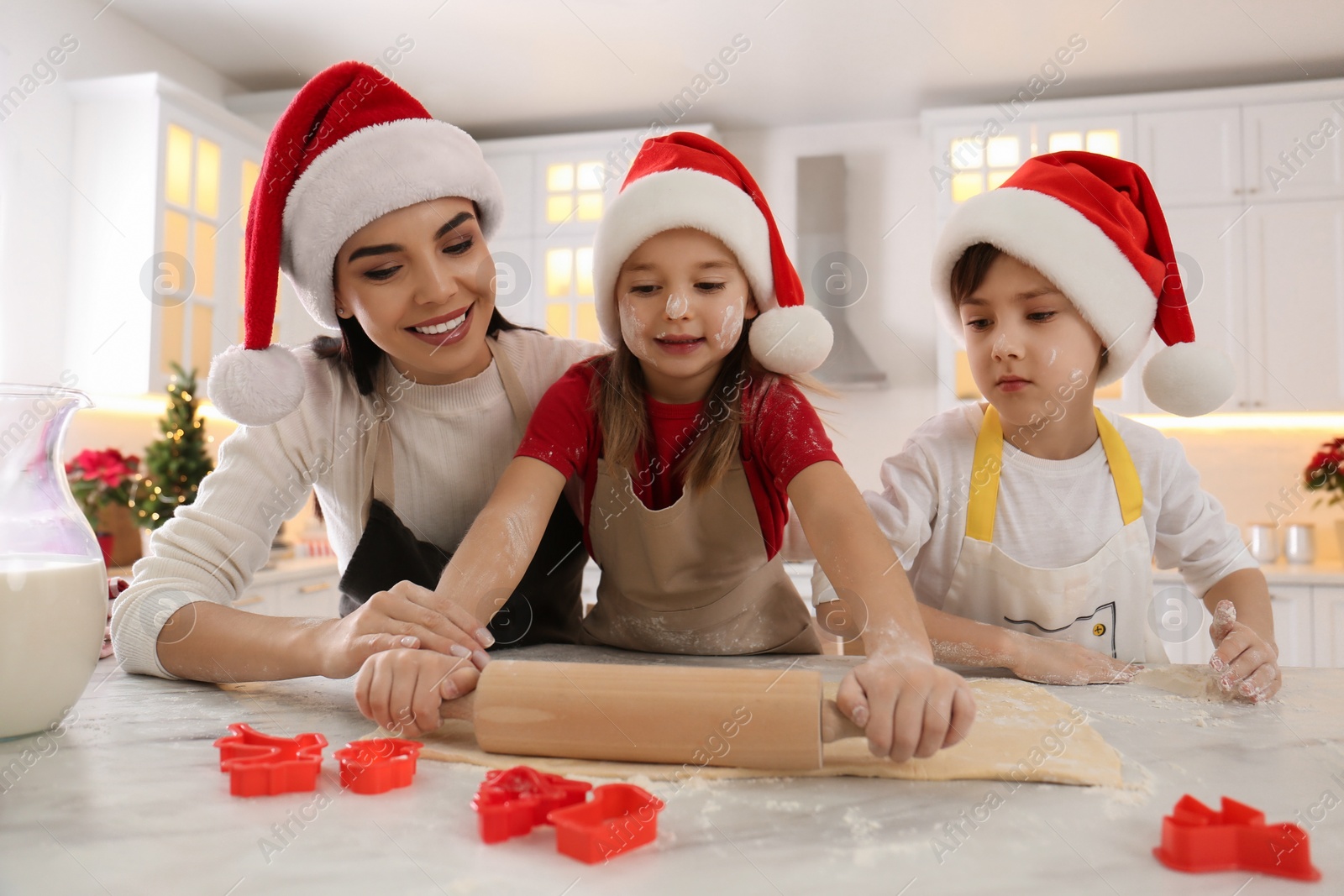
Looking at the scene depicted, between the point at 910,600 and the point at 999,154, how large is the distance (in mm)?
2820

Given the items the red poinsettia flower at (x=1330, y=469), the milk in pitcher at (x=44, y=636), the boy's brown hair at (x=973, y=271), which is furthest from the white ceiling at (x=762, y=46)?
the milk in pitcher at (x=44, y=636)

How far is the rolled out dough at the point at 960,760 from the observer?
0.58 m

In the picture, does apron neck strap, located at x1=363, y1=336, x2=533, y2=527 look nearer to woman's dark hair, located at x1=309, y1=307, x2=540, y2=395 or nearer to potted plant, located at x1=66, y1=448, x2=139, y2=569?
woman's dark hair, located at x1=309, y1=307, x2=540, y2=395

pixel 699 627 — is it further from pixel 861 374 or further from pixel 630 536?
pixel 861 374

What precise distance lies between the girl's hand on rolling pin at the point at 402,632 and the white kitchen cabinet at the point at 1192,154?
3.02 m

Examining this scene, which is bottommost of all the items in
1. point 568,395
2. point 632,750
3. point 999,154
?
point 632,750

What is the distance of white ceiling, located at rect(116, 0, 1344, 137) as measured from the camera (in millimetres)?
2670

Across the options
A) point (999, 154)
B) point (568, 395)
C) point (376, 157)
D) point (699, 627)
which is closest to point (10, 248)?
point (376, 157)

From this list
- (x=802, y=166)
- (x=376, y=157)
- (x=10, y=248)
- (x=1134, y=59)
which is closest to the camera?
(x=376, y=157)

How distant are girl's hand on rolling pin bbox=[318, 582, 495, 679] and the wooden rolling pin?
86 mm

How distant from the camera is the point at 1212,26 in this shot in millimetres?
2730

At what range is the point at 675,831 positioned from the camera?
19.8 inches

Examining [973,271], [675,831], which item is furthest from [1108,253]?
[675,831]

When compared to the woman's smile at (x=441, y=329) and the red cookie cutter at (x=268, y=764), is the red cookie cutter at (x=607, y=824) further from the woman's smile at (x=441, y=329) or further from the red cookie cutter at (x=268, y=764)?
the woman's smile at (x=441, y=329)
